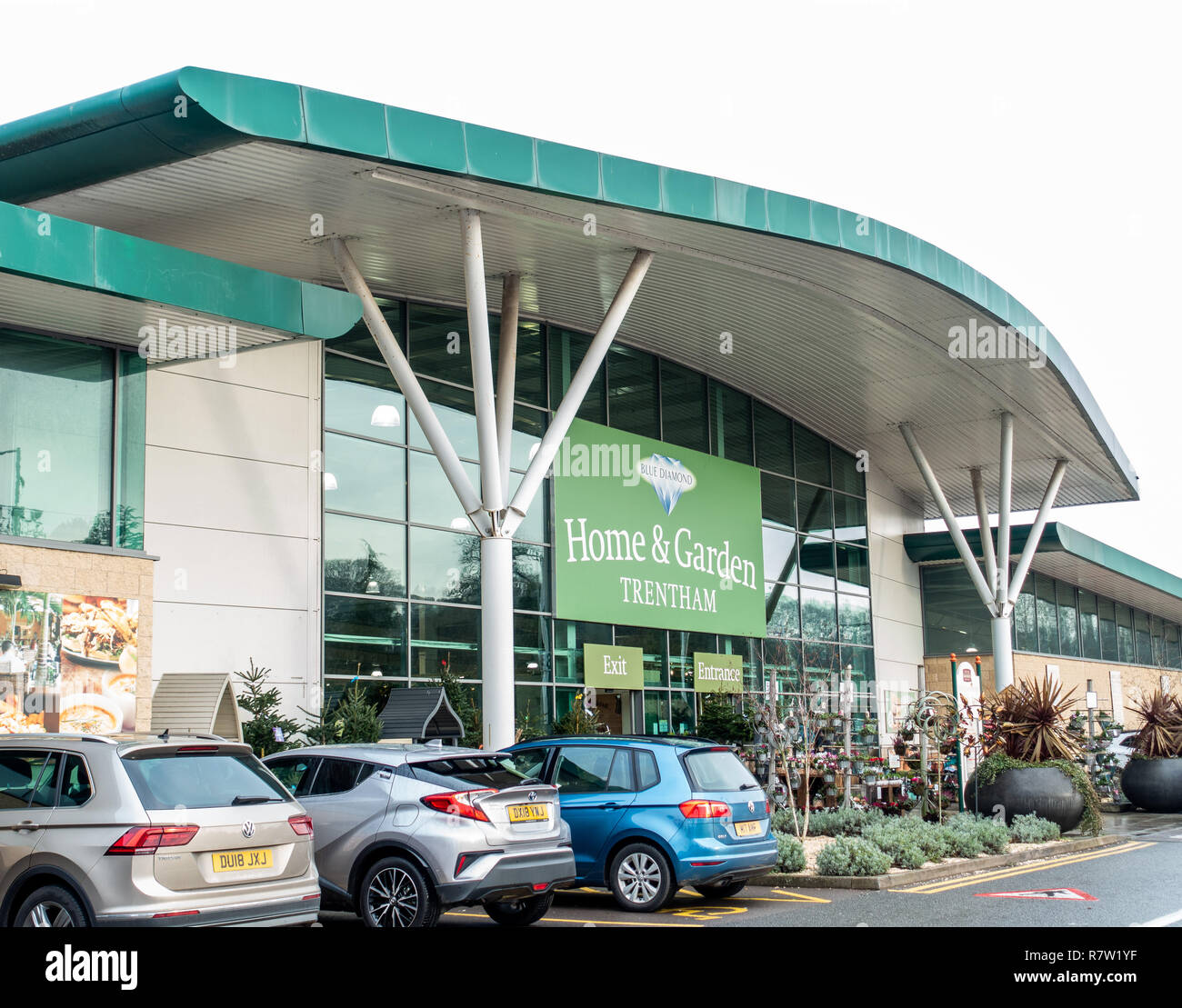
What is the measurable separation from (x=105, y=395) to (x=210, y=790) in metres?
8.57

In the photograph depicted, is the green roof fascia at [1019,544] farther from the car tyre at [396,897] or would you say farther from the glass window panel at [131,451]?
the car tyre at [396,897]


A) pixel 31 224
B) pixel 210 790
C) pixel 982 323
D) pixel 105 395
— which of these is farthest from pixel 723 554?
pixel 210 790

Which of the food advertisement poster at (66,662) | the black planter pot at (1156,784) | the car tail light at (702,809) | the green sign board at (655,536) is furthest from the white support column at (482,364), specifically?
the black planter pot at (1156,784)

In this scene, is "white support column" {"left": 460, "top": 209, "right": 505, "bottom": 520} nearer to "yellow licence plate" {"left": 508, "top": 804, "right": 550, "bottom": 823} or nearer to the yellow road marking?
the yellow road marking

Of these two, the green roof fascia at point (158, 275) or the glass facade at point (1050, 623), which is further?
the glass facade at point (1050, 623)

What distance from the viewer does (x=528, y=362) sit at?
23.8 meters

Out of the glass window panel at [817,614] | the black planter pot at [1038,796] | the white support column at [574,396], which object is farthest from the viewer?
the glass window panel at [817,614]

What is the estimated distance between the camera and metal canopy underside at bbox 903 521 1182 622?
37.4 m

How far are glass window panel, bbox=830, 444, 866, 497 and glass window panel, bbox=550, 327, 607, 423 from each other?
9769mm

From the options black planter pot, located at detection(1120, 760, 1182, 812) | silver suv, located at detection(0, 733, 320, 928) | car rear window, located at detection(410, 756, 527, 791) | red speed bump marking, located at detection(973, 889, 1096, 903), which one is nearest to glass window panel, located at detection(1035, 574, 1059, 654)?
black planter pot, located at detection(1120, 760, 1182, 812)

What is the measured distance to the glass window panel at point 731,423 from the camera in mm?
28359

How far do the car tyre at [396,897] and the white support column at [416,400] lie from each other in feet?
27.8

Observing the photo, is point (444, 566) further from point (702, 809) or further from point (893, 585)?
point (893, 585)
